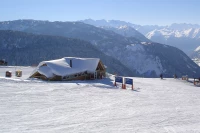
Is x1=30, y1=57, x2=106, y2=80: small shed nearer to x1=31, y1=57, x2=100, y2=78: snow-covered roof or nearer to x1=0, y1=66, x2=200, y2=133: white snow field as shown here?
x1=31, y1=57, x2=100, y2=78: snow-covered roof

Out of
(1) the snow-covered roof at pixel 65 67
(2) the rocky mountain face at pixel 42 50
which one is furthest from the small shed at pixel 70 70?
(2) the rocky mountain face at pixel 42 50

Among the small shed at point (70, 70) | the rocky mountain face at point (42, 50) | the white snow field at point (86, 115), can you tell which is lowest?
the white snow field at point (86, 115)

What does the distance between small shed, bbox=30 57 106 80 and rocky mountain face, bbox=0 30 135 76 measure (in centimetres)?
9563

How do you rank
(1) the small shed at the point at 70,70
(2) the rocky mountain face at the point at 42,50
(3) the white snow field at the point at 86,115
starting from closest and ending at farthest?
(3) the white snow field at the point at 86,115 → (1) the small shed at the point at 70,70 → (2) the rocky mountain face at the point at 42,50

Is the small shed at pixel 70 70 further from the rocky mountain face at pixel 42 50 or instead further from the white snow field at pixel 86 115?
the rocky mountain face at pixel 42 50

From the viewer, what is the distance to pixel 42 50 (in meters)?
163

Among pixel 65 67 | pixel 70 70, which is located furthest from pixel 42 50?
pixel 70 70

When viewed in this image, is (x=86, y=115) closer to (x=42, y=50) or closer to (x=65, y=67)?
(x=65, y=67)

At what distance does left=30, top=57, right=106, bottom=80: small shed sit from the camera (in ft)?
120

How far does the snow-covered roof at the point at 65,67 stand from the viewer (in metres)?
36.8

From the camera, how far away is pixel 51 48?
167 m

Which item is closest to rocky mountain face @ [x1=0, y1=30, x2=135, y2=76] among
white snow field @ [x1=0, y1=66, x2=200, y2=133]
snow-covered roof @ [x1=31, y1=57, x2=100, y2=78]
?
snow-covered roof @ [x1=31, y1=57, x2=100, y2=78]

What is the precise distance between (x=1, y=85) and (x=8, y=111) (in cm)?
1014

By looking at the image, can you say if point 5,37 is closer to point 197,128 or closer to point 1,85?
point 1,85
